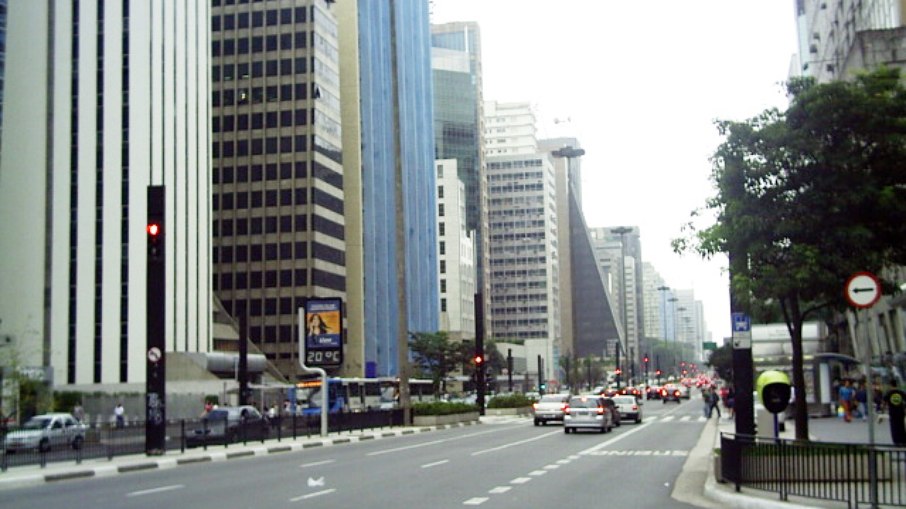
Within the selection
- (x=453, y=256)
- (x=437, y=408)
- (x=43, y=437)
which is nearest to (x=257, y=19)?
(x=453, y=256)

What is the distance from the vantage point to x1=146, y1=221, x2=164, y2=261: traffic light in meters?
29.7

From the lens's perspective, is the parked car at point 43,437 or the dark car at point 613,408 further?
the dark car at point 613,408

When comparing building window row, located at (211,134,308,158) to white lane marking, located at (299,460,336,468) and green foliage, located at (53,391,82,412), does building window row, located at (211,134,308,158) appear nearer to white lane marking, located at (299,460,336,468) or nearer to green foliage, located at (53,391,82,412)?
green foliage, located at (53,391,82,412)

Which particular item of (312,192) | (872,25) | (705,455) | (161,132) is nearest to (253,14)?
(312,192)

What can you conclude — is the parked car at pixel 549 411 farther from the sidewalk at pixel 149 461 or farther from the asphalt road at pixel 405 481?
the asphalt road at pixel 405 481

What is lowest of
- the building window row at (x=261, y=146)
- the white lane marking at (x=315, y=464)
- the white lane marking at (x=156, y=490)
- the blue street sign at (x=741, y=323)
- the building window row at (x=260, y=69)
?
the white lane marking at (x=315, y=464)

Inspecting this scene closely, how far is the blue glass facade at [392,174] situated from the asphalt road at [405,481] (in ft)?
263

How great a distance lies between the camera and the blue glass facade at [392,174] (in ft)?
376

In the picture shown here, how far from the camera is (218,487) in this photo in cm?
1909

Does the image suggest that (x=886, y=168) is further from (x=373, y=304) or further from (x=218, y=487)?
(x=373, y=304)

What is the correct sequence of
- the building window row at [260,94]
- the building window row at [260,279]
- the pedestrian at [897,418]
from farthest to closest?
the building window row at [260,94] → the building window row at [260,279] → the pedestrian at [897,418]

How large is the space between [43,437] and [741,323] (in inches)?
809

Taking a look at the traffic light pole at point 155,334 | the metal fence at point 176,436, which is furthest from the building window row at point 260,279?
the traffic light pole at point 155,334

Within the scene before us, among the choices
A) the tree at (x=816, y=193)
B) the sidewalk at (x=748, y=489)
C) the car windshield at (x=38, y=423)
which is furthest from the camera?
the car windshield at (x=38, y=423)
